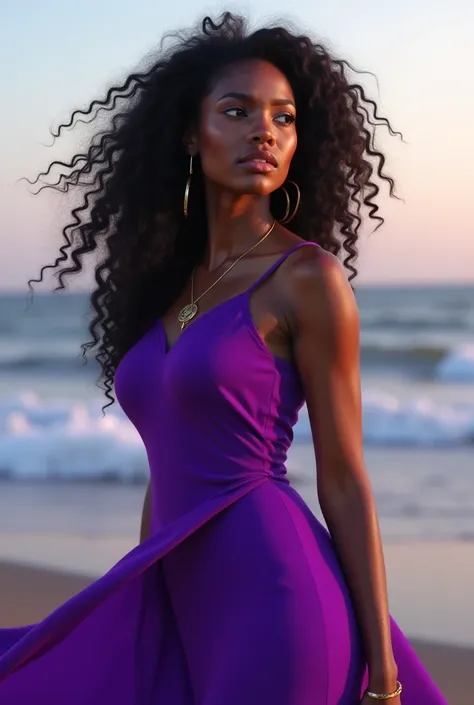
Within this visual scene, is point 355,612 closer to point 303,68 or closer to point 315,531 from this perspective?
point 315,531

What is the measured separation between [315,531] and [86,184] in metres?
1.27

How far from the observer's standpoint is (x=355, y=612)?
2350 millimetres

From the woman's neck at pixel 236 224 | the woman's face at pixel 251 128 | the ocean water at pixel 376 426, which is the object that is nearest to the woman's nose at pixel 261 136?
the woman's face at pixel 251 128

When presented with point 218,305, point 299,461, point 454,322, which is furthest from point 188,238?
point 454,322

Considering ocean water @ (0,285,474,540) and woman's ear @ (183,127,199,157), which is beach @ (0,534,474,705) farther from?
woman's ear @ (183,127,199,157)

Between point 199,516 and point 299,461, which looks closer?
point 199,516

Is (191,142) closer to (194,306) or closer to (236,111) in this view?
(236,111)

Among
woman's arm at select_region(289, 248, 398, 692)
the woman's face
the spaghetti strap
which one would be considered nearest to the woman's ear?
the woman's face

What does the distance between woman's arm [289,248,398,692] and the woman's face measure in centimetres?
36

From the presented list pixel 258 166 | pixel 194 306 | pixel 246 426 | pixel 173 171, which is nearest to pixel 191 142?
pixel 173 171

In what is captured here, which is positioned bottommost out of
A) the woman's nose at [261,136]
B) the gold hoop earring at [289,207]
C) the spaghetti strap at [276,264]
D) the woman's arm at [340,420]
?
the woman's arm at [340,420]

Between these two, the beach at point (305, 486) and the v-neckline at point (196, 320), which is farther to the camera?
the beach at point (305, 486)

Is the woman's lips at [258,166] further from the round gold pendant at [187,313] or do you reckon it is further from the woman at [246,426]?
the round gold pendant at [187,313]

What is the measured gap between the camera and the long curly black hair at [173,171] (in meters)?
2.87
